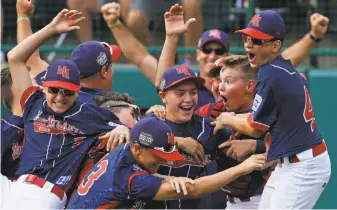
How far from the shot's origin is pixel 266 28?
6039 mm

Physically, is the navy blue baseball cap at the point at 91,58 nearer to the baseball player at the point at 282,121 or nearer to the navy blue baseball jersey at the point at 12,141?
the navy blue baseball jersey at the point at 12,141

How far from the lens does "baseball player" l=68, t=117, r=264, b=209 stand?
5.46 m

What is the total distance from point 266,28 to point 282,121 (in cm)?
66

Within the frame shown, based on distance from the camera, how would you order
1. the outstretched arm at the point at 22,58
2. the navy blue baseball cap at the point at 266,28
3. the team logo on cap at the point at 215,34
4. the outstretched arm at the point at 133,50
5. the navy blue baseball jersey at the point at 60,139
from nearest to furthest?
the navy blue baseball cap at the point at 266,28, the navy blue baseball jersey at the point at 60,139, the outstretched arm at the point at 22,58, the team logo on cap at the point at 215,34, the outstretched arm at the point at 133,50

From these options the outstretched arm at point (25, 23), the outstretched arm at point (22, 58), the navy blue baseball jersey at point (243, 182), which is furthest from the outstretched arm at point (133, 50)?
the navy blue baseball jersey at point (243, 182)

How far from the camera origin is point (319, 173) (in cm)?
608

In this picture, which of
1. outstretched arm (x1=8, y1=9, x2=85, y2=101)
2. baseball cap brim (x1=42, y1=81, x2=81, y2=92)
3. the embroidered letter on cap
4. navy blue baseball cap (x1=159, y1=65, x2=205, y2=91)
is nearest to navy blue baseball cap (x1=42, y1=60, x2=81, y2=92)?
baseball cap brim (x1=42, y1=81, x2=81, y2=92)

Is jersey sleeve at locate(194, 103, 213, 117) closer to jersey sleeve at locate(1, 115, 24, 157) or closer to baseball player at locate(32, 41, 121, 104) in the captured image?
baseball player at locate(32, 41, 121, 104)

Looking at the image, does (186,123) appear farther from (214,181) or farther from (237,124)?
(214,181)

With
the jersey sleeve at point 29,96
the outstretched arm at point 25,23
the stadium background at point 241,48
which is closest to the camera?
the jersey sleeve at point 29,96

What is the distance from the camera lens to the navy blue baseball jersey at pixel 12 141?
21.0 feet

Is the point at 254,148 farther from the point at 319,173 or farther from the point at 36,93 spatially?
the point at 36,93

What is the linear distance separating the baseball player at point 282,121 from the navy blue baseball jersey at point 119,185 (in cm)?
84

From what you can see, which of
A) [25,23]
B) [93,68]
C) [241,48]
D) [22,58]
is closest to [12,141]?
[22,58]
